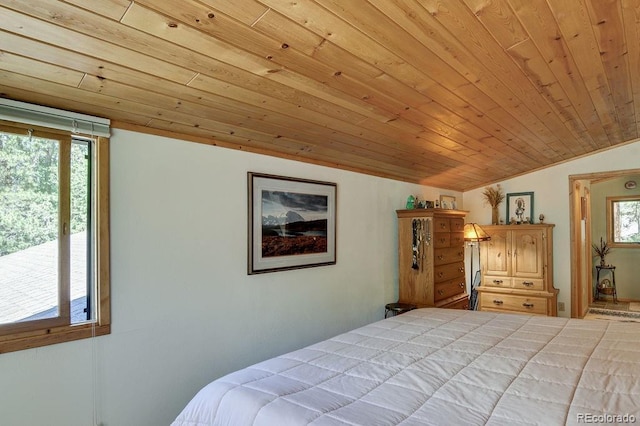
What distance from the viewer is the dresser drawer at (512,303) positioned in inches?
185

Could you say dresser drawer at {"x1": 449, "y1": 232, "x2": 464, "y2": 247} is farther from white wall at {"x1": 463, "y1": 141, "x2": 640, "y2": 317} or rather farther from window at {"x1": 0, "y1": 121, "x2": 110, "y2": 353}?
window at {"x1": 0, "y1": 121, "x2": 110, "y2": 353}

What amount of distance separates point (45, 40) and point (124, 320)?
1.43 metres

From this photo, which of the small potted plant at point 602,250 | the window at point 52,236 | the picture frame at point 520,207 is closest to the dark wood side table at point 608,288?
the small potted plant at point 602,250

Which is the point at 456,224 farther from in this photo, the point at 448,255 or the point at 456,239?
the point at 448,255

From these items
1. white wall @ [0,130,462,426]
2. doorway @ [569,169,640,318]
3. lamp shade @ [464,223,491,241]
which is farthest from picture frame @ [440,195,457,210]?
white wall @ [0,130,462,426]

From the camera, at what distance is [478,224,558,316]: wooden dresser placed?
15.6 ft

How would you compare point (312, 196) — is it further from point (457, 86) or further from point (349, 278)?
point (457, 86)

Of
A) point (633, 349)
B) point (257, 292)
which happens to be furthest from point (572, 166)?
point (257, 292)

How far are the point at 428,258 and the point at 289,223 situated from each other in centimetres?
170

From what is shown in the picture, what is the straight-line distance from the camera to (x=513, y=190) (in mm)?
5391

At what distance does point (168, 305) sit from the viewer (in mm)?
2303

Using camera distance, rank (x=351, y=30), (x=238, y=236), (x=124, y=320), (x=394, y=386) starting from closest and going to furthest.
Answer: (x=394, y=386) < (x=351, y=30) < (x=124, y=320) < (x=238, y=236)

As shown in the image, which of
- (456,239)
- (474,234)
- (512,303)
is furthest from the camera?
(512,303)

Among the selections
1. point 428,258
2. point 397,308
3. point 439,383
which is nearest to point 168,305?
point 439,383
